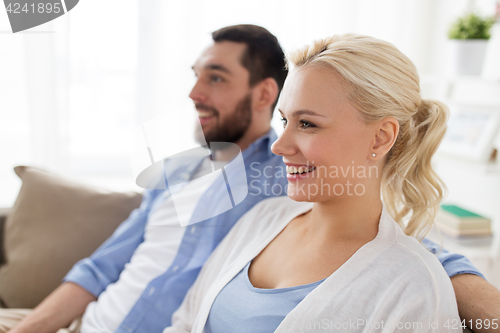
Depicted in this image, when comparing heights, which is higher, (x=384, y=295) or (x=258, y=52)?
(x=258, y=52)

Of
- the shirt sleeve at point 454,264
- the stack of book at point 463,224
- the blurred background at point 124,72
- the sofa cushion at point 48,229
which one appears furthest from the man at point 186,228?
the stack of book at point 463,224

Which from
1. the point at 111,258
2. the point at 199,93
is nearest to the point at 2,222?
the point at 111,258

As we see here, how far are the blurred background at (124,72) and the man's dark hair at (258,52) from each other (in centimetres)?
81

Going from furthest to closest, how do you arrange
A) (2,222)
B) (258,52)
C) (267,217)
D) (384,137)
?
(2,222) → (258,52) → (267,217) → (384,137)

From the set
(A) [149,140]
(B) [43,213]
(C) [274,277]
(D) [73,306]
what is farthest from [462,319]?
(B) [43,213]

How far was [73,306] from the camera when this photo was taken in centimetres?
121

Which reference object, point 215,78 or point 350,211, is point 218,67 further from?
point 350,211

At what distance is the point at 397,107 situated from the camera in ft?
2.62

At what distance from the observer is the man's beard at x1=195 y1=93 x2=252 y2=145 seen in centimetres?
133

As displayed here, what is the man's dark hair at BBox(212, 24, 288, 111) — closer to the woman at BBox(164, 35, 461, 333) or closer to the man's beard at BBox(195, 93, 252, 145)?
the man's beard at BBox(195, 93, 252, 145)

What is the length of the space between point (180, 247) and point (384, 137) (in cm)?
68

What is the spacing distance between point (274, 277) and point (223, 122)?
63cm

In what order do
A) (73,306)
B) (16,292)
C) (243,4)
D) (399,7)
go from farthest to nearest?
(399,7) < (243,4) < (16,292) < (73,306)

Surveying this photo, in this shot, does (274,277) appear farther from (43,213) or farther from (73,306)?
(43,213)
